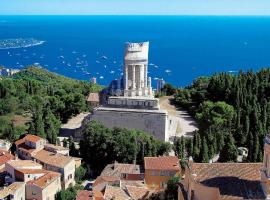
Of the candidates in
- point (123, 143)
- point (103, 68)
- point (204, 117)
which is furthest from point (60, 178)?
point (103, 68)

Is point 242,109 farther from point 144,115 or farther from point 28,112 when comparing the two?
point 28,112

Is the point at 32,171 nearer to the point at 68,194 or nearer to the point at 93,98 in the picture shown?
the point at 68,194

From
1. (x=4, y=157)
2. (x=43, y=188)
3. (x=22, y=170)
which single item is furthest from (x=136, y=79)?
(x=43, y=188)

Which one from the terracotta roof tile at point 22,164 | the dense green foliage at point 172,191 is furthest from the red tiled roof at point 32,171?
the dense green foliage at point 172,191

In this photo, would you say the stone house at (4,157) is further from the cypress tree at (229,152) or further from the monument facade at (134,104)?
the cypress tree at (229,152)

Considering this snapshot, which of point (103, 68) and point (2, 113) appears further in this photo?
point (103, 68)

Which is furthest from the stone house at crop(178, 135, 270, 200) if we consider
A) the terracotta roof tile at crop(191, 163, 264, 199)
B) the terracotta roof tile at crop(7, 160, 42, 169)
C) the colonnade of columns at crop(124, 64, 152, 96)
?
the colonnade of columns at crop(124, 64, 152, 96)
